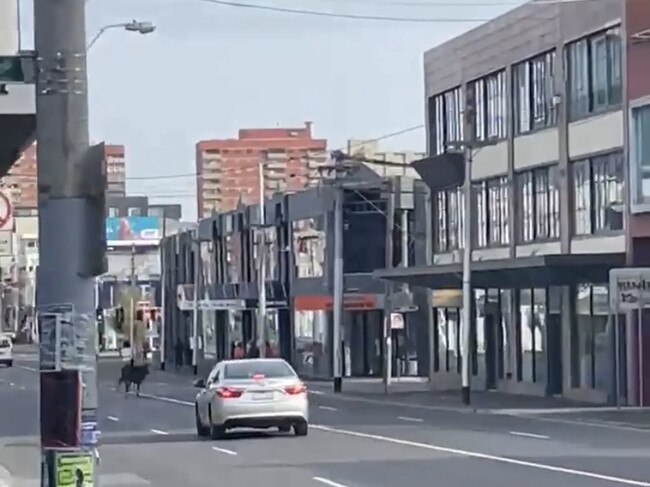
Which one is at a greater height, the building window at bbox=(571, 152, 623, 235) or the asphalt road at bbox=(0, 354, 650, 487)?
the building window at bbox=(571, 152, 623, 235)

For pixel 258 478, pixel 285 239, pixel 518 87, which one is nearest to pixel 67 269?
pixel 258 478

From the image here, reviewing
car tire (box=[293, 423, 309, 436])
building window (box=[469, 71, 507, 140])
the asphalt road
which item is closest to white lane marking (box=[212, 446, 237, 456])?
the asphalt road

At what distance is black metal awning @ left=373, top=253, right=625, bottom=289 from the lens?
150 ft

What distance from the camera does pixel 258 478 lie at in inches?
929

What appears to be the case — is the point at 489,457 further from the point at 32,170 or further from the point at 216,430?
the point at 32,170

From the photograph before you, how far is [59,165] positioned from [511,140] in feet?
→ 144

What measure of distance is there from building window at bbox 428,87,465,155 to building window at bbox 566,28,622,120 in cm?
946

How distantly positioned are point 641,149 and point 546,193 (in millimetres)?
7428

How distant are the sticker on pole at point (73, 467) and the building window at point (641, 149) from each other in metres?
35.0

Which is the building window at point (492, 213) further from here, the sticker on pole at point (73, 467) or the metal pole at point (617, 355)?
the sticker on pole at point (73, 467)

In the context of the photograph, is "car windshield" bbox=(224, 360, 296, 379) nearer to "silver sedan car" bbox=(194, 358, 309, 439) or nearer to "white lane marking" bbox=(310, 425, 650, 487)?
"silver sedan car" bbox=(194, 358, 309, 439)

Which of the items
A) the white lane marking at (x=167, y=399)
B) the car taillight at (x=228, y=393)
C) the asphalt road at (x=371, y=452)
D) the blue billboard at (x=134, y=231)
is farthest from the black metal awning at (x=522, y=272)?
the blue billboard at (x=134, y=231)

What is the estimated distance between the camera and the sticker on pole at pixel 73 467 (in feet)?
33.8

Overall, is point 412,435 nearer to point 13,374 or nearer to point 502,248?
point 502,248
